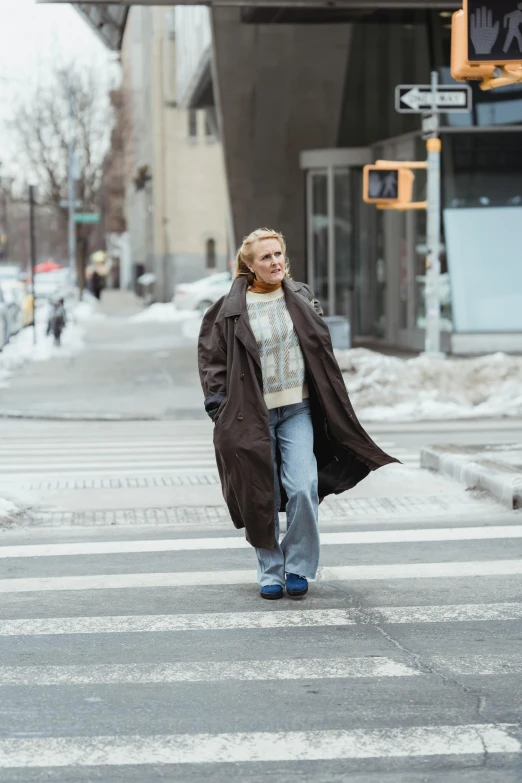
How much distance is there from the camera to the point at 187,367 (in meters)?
24.5

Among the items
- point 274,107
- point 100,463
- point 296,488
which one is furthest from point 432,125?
point 296,488

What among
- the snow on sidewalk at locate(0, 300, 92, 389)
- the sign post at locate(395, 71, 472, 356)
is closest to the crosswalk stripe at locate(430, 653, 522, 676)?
the sign post at locate(395, 71, 472, 356)

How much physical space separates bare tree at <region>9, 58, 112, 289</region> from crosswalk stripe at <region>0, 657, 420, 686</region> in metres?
61.4

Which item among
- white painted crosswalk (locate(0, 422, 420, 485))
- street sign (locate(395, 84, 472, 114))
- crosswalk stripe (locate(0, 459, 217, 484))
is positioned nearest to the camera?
crosswalk stripe (locate(0, 459, 217, 484))

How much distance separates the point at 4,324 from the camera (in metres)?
27.8

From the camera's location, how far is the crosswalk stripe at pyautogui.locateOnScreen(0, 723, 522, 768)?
4.24 metres

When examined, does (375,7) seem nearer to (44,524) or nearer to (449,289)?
(449,289)

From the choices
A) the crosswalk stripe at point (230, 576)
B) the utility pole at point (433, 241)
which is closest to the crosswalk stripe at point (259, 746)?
the crosswalk stripe at point (230, 576)

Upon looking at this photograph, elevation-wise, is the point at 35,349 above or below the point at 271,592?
below

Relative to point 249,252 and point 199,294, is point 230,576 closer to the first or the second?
point 249,252

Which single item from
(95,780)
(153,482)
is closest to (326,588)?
(95,780)

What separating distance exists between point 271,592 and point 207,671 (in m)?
1.25

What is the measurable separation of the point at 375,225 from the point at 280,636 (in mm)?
23558

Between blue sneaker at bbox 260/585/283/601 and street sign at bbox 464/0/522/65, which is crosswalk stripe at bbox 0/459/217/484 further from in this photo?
blue sneaker at bbox 260/585/283/601
